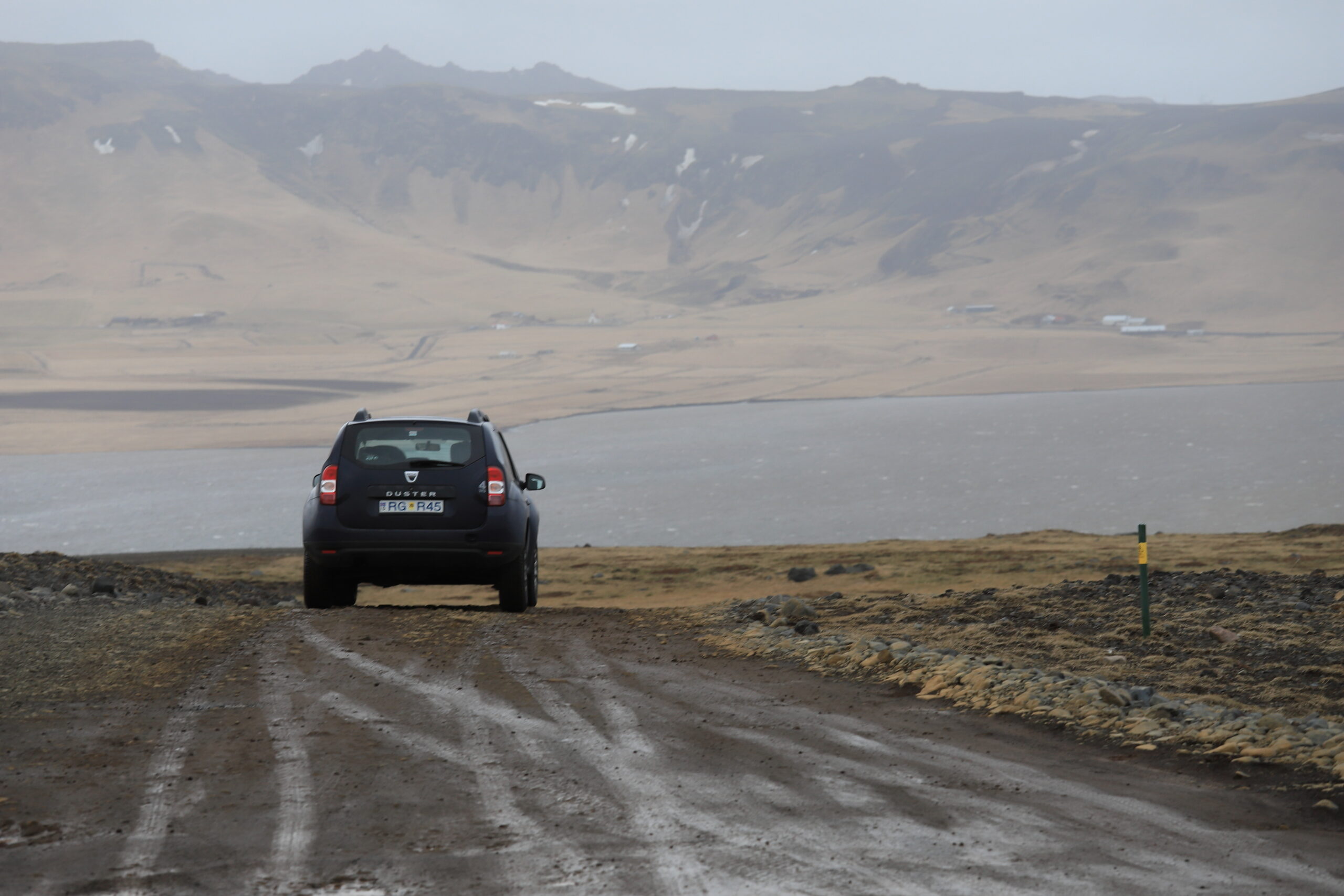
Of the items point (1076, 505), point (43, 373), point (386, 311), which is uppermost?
point (386, 311)

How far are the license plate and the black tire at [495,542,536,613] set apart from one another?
2.92ft

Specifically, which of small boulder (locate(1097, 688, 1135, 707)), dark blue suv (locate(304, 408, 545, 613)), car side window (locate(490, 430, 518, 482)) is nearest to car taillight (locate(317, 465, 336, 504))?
dark blue suv (locate(304, 408, 545, 613))

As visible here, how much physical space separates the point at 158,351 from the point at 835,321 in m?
86.9

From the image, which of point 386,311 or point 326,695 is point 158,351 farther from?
point 326,695

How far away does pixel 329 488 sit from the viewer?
10.9 m

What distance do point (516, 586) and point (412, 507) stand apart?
51.4 inches

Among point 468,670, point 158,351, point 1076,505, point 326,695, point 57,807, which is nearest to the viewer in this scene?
point 57,807

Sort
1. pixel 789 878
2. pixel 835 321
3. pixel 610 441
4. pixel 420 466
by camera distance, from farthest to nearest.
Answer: pixel 835 321 → pixel 610 441 → pixel 420 466 → pixel 789 878

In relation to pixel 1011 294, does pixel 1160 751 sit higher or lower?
lower

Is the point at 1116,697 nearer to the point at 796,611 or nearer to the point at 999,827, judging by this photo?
the point at 999,827

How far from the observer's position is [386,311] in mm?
188375

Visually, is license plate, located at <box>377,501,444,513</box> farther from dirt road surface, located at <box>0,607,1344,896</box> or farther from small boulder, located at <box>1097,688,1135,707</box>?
small boulder, located at <box>1097,688,1135,707</box>

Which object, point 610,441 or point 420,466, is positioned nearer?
point 420,466

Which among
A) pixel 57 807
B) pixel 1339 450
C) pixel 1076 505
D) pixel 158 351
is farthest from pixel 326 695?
pixel 158 351
